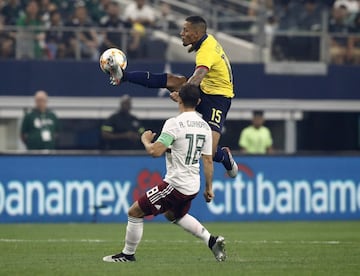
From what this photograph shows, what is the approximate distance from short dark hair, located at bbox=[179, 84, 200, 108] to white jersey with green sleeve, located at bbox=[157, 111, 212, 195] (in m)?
0.13

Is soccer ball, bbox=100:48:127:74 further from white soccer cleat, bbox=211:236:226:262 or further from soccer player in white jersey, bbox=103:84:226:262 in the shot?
white soccer cleat, bbox=211:236:226:262

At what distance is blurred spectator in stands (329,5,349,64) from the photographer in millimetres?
27703

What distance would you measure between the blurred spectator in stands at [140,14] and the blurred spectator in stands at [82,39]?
105 centimetres

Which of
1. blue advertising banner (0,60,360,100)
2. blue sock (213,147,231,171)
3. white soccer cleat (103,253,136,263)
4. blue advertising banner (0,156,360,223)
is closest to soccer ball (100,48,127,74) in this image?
blue sock (213,147,231,171)

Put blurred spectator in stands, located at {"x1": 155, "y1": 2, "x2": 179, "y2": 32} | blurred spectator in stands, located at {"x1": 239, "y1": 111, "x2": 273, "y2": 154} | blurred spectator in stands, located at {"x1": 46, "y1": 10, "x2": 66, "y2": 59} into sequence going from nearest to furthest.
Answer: blurred spectator in stands, located at {"x1": 239, "y1": 111, "x2": 273, "y2": 154}, blurred spectator in stands, located at {"x1": 46, "y1": 10, "x2": 66, "y2": 59}, blurred spectator in stands, located at {"x1": 155, "y1": 2, "x2": 179, "y2": 32}

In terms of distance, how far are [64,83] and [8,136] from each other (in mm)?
1781

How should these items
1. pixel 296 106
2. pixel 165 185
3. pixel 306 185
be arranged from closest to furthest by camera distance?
1. pixel 165 185
2. pixel 306 185
3. pixel 296 106

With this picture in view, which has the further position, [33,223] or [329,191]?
[329,191]

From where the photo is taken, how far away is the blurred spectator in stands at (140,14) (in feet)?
86.4

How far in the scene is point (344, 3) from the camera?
1135 inches

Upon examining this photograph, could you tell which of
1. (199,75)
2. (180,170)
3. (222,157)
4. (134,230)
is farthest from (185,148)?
(222,157)

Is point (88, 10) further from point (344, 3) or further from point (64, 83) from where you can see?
point (344, 3)

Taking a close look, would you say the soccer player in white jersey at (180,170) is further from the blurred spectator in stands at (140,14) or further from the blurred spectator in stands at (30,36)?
the blurred spectator in stands at (140,14)

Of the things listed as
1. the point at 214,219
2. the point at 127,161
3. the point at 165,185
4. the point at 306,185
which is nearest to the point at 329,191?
the point at 306,185
